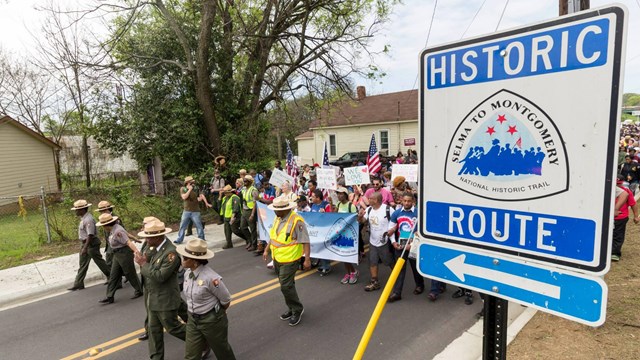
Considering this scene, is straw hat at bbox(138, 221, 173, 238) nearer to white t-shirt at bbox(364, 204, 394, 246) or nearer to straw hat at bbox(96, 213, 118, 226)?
straw hat at bbox(96, 213, 118, 226)

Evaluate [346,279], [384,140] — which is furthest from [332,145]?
[346,279]

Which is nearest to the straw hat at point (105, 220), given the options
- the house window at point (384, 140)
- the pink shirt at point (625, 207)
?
the pink shirt at point (625, 207)

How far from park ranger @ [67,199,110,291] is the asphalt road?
0.36 metres

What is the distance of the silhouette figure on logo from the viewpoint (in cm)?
145

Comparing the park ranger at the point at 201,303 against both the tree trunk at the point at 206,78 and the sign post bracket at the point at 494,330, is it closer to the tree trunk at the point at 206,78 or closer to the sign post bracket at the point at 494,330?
the sign post bracket at the point at 494,330

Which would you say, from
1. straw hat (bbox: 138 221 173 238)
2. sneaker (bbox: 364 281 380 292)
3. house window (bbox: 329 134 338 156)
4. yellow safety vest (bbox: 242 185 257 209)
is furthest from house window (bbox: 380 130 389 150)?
straw hat (bbox: 138 221 173 238)

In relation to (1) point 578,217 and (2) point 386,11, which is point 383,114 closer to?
(2) point 386,11

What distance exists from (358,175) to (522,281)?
27.4ft

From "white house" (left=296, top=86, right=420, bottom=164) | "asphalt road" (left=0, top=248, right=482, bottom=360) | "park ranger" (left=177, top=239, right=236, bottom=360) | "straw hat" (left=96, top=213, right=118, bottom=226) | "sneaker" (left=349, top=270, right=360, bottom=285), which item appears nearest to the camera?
"park ranger" (left=177, top=239, right=236, bottom=360)

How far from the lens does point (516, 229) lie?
152cm

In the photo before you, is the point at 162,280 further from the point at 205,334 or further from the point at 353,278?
the point at 353,278

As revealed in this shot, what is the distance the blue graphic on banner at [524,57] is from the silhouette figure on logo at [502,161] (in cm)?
29

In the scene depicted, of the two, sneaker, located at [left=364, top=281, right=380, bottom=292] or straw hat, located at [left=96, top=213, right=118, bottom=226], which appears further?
sneaker, located at [left=364, top=281, right=380, bottom=292]

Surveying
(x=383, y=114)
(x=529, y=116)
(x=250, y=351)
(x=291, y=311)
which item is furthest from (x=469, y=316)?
(x=383, y=114)
